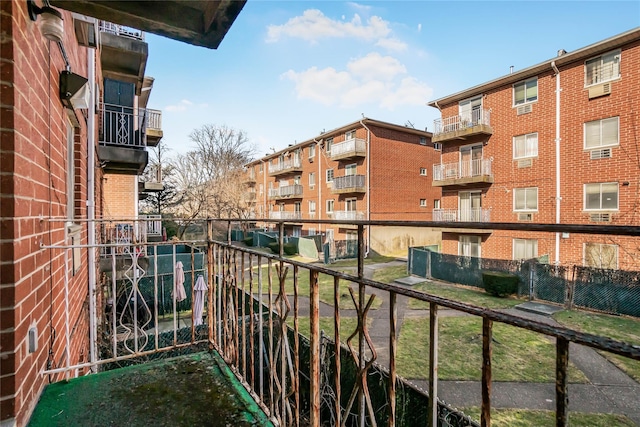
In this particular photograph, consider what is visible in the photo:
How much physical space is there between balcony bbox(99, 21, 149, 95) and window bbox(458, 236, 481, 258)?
14947 millimetres

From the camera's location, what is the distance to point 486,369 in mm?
895

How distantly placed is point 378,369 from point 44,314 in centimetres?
430

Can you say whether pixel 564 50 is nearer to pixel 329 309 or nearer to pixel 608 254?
pixel 608 254

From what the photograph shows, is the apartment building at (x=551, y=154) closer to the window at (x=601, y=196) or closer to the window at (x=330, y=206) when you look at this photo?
the window at (x=601, y=196)

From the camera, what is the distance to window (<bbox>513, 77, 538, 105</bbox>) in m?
13.6

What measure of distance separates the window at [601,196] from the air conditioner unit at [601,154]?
3.20ft

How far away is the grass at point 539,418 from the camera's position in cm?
483

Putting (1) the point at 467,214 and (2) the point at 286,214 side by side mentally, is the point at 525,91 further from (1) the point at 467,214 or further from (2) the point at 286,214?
(2) the point at 286,214

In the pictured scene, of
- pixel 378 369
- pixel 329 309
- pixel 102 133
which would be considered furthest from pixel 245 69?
pixel 378 369

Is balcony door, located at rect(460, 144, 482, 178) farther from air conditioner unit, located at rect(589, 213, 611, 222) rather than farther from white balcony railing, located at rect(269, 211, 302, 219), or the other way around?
white balcony railing, located at rect(269, 211, 302, 219)

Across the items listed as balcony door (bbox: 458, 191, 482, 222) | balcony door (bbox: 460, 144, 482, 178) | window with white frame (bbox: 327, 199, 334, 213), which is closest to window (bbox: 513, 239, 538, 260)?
balcony door (bbox: 458, 191, 482, 222)

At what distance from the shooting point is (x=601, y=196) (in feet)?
38.5

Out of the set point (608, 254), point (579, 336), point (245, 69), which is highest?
point (245, 69)

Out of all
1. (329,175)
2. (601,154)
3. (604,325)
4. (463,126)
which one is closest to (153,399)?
(604,325)
